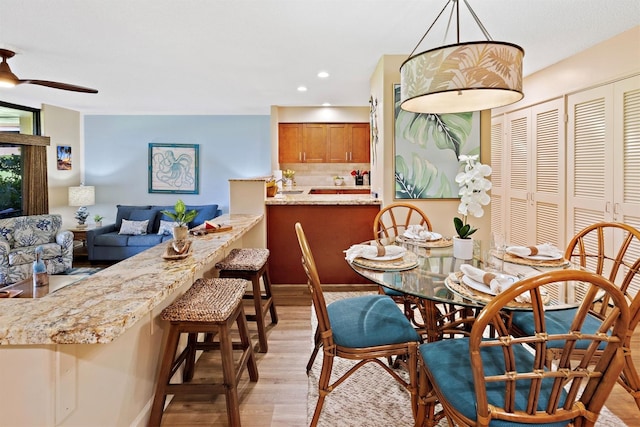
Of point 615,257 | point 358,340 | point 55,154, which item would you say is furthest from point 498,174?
point 55,154

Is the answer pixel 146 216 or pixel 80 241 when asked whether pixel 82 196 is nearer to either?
pixel 80 241

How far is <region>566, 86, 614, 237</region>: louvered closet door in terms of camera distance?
3.23 m

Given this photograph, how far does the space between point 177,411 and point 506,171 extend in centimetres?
460

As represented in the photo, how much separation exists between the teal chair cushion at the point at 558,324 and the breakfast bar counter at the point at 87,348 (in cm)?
160

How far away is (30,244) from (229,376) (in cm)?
455

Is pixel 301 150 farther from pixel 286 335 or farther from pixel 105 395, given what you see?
pixel 105 395

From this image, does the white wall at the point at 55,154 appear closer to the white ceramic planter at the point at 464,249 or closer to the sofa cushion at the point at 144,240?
the sofa cushion at the point at 144,240

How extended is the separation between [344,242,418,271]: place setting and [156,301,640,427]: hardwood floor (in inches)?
33.1

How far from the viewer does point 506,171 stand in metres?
4.74

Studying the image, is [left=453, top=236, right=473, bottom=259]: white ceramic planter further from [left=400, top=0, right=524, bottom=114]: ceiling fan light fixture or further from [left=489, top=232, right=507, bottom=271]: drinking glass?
[left=400, top=0, right=524, bottom=114]: ceiling fan light fixture

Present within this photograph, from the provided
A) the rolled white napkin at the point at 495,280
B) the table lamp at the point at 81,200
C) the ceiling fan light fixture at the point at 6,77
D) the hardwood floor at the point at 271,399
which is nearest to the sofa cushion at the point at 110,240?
the table lamp at the point at 81,200

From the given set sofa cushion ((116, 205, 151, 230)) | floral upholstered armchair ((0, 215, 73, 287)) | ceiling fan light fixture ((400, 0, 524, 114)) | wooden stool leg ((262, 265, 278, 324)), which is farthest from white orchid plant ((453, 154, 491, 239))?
sofa cushion ((116, 205, 151, 230))

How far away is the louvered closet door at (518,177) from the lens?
4312mm

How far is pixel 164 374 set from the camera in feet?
5.35
